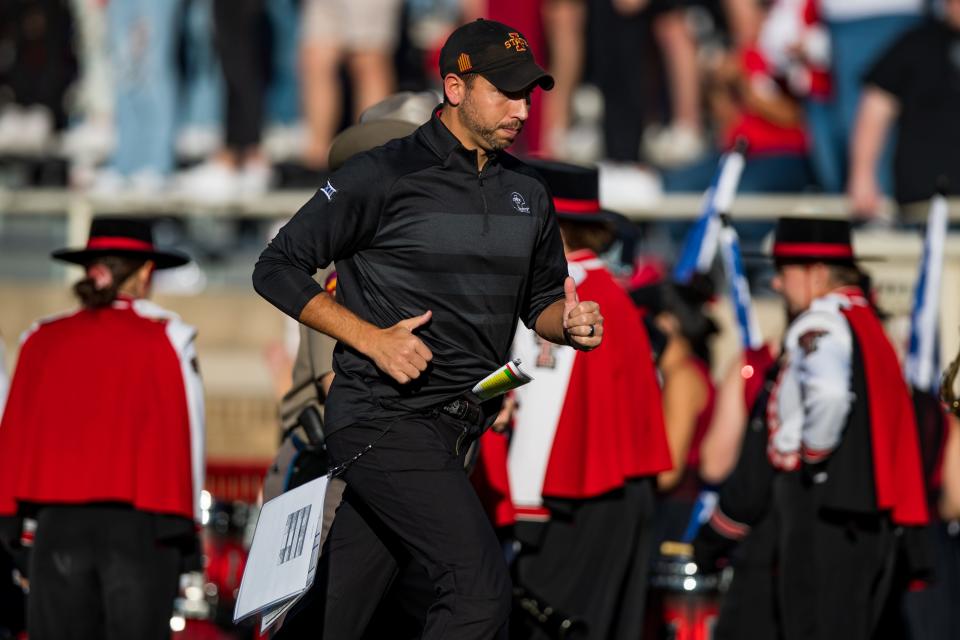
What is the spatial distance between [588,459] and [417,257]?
2055mm

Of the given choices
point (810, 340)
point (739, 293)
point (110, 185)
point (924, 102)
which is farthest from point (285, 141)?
point (810, 340)

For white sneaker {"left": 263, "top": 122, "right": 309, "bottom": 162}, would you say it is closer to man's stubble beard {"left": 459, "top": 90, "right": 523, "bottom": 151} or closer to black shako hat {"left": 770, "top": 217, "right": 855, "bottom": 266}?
black shako hat {"left": 770, "top": 217, "right": 855, "bottom": 266}

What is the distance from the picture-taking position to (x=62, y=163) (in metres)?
16.2

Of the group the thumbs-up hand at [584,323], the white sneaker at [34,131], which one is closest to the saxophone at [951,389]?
the thumbs-up hand at [584,323]

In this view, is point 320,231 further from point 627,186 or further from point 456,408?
point 627,186

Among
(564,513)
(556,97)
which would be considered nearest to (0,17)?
(556,97)

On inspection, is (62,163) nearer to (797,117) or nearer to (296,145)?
(296,145)

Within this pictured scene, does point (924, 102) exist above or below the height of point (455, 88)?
below

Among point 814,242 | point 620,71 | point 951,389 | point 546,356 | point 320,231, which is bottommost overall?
point 546,356

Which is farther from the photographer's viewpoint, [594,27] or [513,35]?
[594,27]

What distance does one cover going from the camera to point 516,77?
6.50 metres

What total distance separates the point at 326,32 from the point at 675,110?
8.16 ft

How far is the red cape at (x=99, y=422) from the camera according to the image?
26.5 ft

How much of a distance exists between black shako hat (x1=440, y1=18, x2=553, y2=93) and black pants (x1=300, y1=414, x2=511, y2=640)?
1034mm
